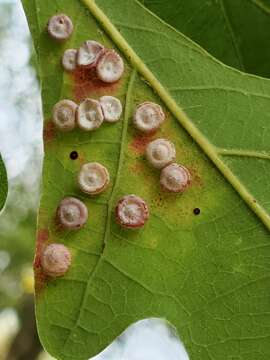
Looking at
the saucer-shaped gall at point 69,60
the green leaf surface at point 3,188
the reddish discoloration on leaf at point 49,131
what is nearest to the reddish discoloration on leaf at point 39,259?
the green leaf surface at point 3,188

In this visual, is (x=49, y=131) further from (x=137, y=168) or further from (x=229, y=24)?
(x=229, y=24)

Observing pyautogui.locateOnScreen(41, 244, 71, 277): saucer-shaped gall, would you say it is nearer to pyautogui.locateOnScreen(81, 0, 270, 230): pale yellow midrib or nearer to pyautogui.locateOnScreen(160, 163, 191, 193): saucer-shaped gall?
pyautogui.locateOnScreen(160, 163, 191, 193): saucer-shaped gall

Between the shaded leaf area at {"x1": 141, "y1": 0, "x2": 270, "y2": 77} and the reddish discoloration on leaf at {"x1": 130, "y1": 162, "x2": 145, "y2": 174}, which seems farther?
the shaded leaf area at {"x1": 141, "y1": 0, "x2": 270, "y2": 77}

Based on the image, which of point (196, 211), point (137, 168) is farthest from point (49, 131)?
point (196, 211)

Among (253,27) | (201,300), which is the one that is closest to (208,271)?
(201,300)

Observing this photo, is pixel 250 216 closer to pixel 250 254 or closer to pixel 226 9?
pixel 250 254

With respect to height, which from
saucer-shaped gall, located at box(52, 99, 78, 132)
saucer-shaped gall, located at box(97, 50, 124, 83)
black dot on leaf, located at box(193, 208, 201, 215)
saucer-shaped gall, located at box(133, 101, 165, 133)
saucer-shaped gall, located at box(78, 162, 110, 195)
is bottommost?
black dot on leaf, located at box(193, 208, 201, 215)

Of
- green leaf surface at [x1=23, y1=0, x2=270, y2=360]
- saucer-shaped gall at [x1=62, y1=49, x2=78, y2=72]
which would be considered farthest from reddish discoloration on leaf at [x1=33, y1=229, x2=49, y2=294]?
saucer-shaped gall at [x1=62, y1=49, x2=78, y2=72]
